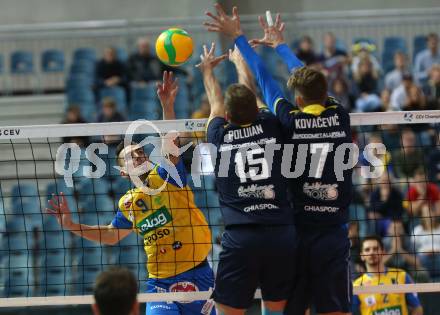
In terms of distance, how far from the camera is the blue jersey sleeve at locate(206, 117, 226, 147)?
7480 millimetres

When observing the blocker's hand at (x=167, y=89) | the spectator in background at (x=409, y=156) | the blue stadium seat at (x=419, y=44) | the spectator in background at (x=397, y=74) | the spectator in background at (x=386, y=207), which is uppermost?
the blue stadium seat at (x=419, y=44)

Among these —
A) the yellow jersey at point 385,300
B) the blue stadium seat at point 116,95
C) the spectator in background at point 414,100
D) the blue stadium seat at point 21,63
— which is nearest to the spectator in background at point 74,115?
the blue stadium seat at point 116,95

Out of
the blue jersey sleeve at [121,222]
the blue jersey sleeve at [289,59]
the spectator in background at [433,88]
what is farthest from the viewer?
the spectator in background at [433,88]

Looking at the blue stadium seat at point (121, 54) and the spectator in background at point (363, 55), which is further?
the blue stadium seat at point (121, 54)

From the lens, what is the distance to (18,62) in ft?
62.6

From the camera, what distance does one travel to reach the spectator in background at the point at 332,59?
1742 cm

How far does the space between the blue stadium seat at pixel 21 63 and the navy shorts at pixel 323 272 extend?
12.8 m

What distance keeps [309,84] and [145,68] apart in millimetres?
11219

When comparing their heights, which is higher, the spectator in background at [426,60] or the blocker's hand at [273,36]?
the spectator in background at [426,60]

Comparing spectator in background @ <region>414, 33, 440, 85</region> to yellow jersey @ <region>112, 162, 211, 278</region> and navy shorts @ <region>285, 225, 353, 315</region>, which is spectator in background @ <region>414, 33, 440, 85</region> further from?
navy shorts @ <region>285, 225, 353, 315</region>

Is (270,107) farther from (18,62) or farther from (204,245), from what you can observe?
(18,62)

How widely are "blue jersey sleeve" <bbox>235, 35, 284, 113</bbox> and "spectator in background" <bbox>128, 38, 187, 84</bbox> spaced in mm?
10238

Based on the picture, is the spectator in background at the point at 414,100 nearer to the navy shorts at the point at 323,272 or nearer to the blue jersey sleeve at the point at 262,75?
the blue jersey sleeve at the point at 262,75

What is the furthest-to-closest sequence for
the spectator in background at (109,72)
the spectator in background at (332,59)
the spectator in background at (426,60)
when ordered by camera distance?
the spectator in background at (109,72) → the spectator in background at (426,60) → the spectator in background at (332,59)
